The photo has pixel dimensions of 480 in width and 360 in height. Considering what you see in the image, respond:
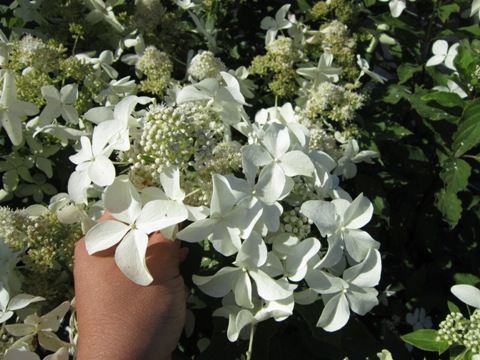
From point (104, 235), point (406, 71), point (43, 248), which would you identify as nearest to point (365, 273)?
point (104, 235)

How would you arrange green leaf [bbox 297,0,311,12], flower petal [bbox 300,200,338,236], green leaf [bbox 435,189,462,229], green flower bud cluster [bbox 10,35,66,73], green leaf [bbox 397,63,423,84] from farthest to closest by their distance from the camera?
green leaf [bbox 297,0,311,12]
green leaf [bbox 397,63,423,84]
green leaf [bbox 435,189,462,229]
green flower bud cluster [bbox 10,35,66,73]
flower petal [bbox 300,200,338,236]

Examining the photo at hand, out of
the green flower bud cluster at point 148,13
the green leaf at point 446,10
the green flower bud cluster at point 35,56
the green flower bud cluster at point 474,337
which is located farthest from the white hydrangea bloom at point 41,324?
the green leaf at point 446,10

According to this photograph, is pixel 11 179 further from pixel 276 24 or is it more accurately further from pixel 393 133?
pixel 393 133

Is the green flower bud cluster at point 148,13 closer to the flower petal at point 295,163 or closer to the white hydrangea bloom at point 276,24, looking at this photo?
the white hydrangea bloom at point 276,24

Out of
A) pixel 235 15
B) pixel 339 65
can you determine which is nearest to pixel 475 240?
pixel 339 65

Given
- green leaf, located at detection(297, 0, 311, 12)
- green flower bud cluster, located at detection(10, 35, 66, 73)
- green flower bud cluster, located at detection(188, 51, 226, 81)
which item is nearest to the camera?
green flower bud cluster, located at detection(10, 35, 66, 73)

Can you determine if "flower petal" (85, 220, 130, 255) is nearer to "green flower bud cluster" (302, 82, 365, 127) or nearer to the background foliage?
the background foliage

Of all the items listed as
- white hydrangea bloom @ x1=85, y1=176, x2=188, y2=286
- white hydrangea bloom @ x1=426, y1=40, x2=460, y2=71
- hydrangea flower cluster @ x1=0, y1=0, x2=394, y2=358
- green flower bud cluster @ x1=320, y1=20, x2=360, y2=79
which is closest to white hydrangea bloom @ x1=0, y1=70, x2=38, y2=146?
hydrangea flower cluster @ x1=0, y1=0, x2=394, y2=358

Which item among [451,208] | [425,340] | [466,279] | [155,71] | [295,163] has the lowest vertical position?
[466,279]
